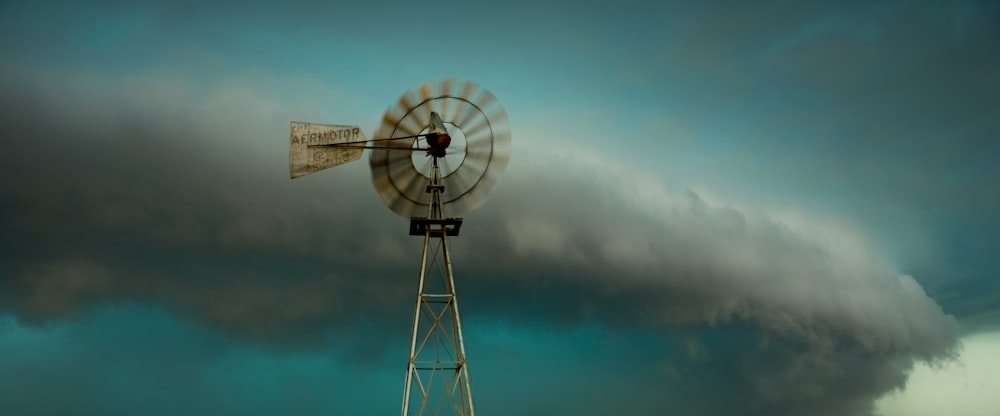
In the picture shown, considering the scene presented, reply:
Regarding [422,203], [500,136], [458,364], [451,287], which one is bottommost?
[458,364]

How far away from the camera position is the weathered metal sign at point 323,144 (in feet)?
126

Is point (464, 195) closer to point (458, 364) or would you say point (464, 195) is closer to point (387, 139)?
point (387, 139)

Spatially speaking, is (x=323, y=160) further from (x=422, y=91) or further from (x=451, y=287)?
(x=451, y=287)

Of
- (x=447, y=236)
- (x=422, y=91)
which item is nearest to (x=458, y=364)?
(x=447, y=236)

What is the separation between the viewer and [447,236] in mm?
39188

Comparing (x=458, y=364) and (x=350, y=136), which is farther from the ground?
(x=350, y=136)

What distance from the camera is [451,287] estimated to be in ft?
126

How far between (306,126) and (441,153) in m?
5.61

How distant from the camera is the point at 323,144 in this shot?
38562 millimetres

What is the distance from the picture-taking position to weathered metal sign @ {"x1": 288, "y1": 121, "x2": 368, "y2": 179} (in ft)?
126

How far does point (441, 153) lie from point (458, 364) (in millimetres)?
8710

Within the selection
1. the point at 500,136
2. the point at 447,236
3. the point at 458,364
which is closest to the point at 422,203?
the point at 447,236

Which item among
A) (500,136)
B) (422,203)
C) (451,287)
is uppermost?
(500,136)

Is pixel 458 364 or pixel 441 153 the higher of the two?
pixel 441 153
